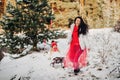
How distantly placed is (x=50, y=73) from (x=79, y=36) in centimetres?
165

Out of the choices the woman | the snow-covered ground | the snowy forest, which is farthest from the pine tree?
the woman

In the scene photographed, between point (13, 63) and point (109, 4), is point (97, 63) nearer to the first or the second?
point (13, 63)

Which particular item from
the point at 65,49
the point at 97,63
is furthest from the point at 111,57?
the point at 65,49

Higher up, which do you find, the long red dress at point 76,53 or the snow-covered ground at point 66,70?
the long red dress at point 76,53

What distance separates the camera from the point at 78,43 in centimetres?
1009

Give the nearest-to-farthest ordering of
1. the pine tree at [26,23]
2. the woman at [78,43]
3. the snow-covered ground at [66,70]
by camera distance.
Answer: the snow-covered ground at [66,70] → the woman at [78,43] → the pine tree at [26,23]

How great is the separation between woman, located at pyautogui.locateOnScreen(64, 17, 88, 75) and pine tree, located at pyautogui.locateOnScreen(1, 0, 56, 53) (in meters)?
4.22

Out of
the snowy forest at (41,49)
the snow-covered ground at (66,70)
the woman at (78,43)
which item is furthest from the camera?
the snowy forest at (41,49)

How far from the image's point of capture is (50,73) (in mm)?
10586

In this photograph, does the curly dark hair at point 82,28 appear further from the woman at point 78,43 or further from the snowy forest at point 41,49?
the snowy forest at point 41,49

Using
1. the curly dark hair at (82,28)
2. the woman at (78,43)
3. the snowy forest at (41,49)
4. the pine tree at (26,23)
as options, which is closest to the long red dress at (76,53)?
the woman at (78,43)

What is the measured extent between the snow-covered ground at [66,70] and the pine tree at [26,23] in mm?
736

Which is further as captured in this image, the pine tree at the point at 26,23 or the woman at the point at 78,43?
the pine tree at the point at 26,23

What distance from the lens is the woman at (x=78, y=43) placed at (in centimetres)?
1004
